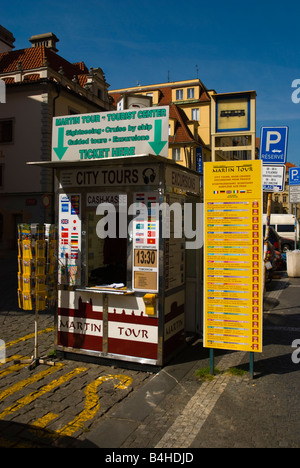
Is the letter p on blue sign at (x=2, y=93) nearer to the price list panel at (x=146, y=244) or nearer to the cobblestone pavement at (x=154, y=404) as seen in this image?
the cobblestone pavement at (x=154, y=404)

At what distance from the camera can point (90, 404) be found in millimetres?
4395

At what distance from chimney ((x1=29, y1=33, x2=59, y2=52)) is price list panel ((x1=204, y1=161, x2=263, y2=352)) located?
36.2 m

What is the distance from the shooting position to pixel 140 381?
5.09 m

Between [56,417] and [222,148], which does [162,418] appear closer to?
[56,417]

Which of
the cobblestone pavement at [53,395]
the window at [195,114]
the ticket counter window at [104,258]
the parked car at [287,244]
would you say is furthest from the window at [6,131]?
the window at [195,114]

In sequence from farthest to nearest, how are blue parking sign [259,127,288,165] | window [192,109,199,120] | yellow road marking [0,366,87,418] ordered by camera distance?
1. window [192,109,199,120]
2. blue parking sign [259,127,288,165]
3. yellow road marking [0,366,87,418]

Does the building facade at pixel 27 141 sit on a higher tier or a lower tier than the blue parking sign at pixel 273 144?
higher

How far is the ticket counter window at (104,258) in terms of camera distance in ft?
19.7

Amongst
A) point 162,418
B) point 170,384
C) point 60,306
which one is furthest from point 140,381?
point 60,306

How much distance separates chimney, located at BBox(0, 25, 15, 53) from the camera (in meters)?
35.0

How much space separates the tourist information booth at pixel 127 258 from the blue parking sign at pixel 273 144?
8.58 feet

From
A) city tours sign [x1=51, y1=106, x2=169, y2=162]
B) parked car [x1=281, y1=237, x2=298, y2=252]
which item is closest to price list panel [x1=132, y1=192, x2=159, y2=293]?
city tours sign [x1=51, y1=106, x2=169, y2=162]

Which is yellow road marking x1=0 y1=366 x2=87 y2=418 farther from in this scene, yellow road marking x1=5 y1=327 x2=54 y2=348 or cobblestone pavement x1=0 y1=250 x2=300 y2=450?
yellow road marking x1=5 y1=327 x2=54 y2=348

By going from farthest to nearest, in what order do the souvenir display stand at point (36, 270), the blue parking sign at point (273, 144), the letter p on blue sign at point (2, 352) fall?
the blue parking sign at point (273, 144)
the letter p on blue sign at point (2, 352)
the souvenir display stand at point (36, 270)
